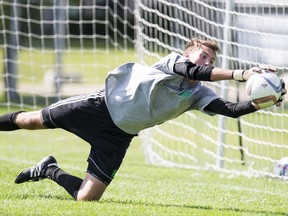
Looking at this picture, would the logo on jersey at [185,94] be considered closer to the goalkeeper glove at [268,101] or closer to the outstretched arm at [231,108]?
the outstretched arm at [231,108]

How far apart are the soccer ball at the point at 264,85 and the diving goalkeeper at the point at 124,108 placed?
41cm

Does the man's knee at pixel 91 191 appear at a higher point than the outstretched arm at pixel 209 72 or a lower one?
lower

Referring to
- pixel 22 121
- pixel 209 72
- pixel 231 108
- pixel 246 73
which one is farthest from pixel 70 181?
pixel 246 73

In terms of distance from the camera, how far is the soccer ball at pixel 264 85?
5.93 m

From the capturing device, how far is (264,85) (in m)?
5.91

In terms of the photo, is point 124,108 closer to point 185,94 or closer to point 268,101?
point 185,94

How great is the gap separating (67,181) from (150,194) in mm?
834

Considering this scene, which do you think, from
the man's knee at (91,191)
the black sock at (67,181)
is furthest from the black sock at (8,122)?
the man's knee at (91,191)

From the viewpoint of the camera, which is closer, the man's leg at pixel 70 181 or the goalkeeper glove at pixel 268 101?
the goalkeeper glove at pixel 268 101

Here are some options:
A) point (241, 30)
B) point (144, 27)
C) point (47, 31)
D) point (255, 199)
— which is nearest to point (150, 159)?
point (144, 27)

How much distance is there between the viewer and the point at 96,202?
6.64 m

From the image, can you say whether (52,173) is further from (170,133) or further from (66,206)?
(170,133)

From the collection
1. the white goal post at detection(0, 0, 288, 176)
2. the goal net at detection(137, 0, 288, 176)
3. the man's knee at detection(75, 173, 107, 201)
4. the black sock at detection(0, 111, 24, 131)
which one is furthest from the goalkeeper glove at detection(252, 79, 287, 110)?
the goal net at detection(137, 0, 288, 176)

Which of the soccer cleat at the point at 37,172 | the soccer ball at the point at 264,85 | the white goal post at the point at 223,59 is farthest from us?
the white goal post at the point at 223,59
